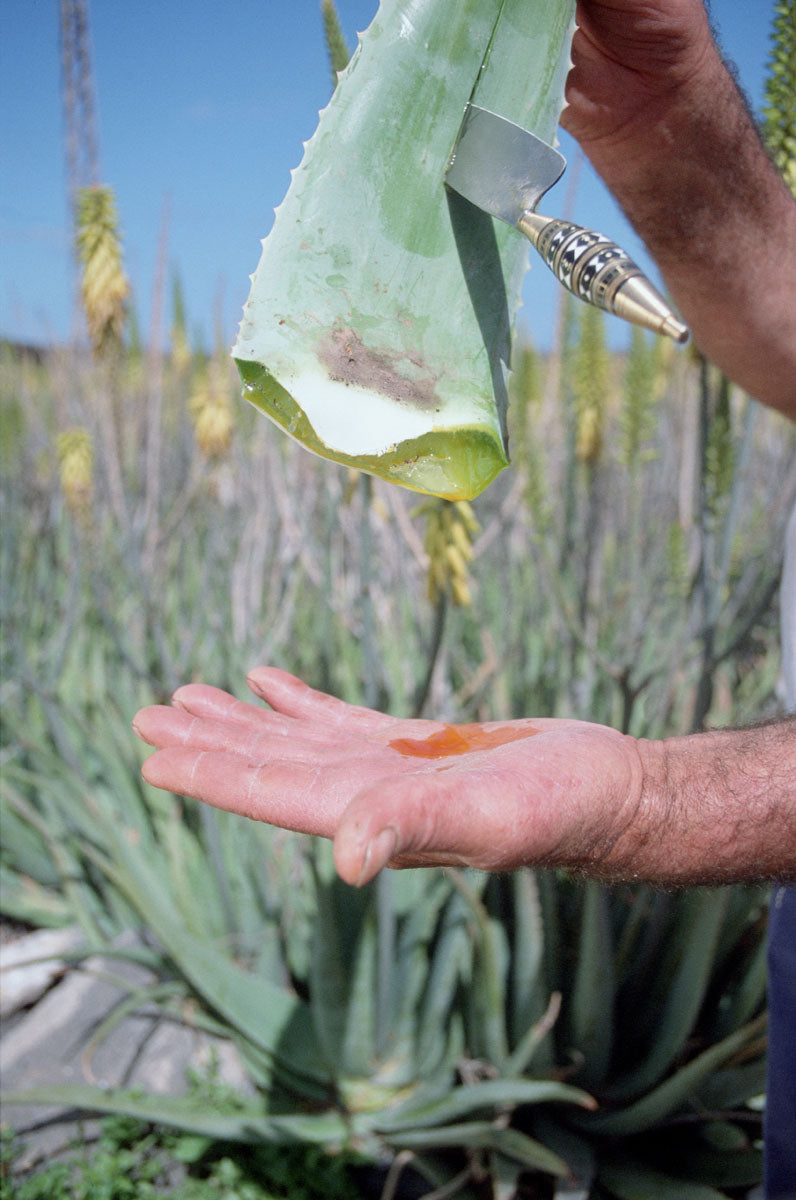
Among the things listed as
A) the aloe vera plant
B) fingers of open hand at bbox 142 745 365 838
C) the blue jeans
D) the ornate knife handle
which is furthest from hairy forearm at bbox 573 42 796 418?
fingers of open hand at bbox 142 745 365 838

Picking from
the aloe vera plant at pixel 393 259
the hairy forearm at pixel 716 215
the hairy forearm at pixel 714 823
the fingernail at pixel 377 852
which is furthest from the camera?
the hairy forearm at pixel 716 215

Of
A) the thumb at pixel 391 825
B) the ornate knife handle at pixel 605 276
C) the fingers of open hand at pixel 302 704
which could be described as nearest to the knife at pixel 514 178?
the ornate knife handle at pixel 605 276

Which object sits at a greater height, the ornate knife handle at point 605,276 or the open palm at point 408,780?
the ornate knife handle at point 605,276

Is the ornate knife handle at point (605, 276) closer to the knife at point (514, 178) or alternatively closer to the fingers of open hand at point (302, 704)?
the knife at point (514, 178)

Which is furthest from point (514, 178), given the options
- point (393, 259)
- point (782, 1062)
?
point (782, 1062)

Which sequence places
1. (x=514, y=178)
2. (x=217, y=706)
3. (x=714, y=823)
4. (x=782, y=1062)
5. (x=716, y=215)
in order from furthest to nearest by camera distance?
(x=716, y=215), (x=782, y=1062), (x=217, y=706), (x=714, y=823), (x=514, y=178)

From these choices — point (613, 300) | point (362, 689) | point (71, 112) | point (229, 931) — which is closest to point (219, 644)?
point (362, 689)

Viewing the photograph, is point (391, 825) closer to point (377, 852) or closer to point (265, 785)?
point (377, 852)
